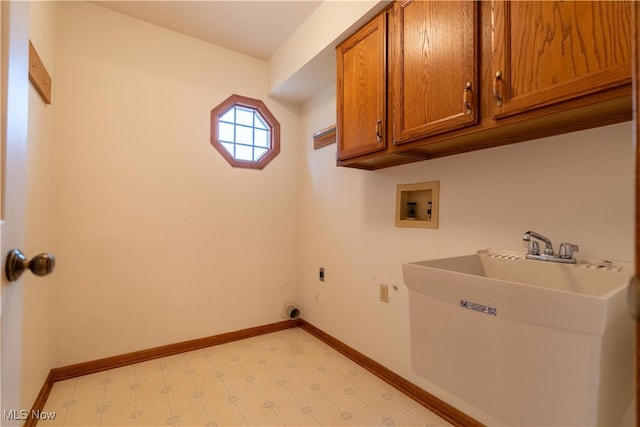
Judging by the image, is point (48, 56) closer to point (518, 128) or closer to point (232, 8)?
point (232, 8)

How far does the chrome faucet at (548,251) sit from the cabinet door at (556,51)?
1.63 feet

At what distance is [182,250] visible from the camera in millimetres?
2330

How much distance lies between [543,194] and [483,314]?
0.71m

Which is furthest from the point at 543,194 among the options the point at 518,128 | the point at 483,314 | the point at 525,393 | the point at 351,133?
the point at 351,133

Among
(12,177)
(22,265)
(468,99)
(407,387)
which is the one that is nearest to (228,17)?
(468,99)

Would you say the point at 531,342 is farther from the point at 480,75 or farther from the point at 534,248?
the point at 480,75

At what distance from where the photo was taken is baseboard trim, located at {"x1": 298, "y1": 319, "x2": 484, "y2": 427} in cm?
152

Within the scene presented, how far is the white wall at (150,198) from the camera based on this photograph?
1.96 m

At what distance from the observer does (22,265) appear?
0.67 metres

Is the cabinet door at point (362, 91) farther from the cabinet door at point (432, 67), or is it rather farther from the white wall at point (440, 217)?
the white wall at point (440, 217)

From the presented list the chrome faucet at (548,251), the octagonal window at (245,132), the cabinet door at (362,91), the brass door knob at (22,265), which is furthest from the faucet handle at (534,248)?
the octagonal window at (245,132)

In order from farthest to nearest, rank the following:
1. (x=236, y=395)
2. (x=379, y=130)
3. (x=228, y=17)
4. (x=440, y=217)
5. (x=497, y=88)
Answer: (x=228, y=17), (x=236, y=395), (x=440, y=217), (x=379, y=130), (x=497, y=88)

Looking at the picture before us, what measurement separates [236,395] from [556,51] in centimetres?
219

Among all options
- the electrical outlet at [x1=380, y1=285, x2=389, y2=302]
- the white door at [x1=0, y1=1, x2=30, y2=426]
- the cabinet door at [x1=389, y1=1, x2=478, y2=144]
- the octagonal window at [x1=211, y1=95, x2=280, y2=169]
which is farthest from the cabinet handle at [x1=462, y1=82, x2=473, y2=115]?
the octagonal window at [x1=211, y1=95, x2=280, y2=169]
